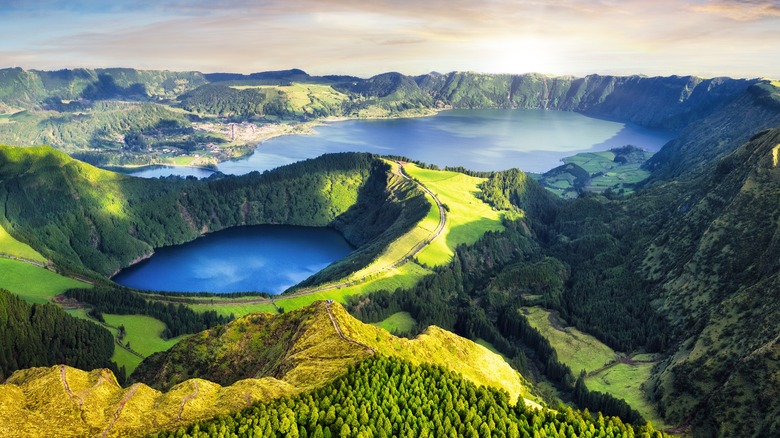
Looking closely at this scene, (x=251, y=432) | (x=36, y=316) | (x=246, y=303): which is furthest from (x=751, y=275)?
(x=36, y=316)

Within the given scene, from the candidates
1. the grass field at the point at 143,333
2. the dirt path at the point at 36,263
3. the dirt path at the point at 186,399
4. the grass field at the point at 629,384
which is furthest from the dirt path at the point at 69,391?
the dirt path at the point at 36,263

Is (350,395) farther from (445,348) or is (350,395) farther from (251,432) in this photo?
(445,348)

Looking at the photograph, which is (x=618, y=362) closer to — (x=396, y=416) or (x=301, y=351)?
(x=301, y=351)

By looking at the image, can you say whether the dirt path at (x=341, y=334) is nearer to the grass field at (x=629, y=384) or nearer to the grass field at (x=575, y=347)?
the grass field at (x=629, y=384)

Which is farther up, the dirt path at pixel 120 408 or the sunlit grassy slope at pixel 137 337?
the dirt path at pixel 120 408

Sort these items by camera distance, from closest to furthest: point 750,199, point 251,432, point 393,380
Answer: point 251,432
point 393,380
point 750,199

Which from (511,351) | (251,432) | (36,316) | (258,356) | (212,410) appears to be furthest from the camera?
(511,351)

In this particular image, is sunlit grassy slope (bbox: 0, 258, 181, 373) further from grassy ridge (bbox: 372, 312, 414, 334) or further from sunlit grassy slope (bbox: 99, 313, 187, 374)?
grassy ridge (bbox: 372, 312, 414, 334)
